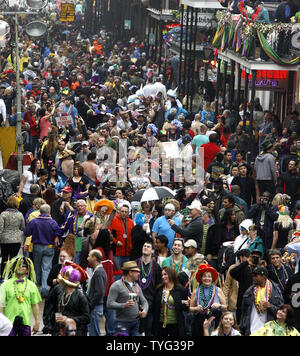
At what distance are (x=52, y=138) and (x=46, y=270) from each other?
577cm

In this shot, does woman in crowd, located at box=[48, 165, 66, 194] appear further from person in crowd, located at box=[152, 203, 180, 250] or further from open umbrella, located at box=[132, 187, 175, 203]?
person in crowd, located at box=[152, 203, 180, 250]

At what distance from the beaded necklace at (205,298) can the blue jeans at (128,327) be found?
716mm

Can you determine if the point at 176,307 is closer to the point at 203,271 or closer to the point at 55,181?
the point at 203,271

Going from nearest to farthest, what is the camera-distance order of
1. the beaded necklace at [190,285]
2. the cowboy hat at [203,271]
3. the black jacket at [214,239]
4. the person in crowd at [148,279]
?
the cowboy hat at [203,271]
the person in crowd at [148,279]
the beaded necklace at [190,285]
the black jacket at [214,239]

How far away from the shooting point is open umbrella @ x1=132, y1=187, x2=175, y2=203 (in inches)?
634

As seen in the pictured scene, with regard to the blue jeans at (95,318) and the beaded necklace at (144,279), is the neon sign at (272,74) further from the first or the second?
the blue jeans at (95,318)

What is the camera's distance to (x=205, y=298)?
39.3ft

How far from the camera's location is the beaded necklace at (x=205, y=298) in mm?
11961

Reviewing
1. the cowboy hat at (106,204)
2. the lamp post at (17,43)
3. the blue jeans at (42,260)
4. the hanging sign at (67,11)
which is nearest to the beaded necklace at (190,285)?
the cowboy hat at (106,204)

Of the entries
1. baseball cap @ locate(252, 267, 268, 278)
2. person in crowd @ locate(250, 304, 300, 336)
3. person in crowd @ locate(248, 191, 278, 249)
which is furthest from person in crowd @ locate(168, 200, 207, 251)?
person in crowd @ locate(250, 304, 300, 336)

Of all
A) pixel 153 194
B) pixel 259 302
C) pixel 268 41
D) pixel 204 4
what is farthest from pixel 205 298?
pixel 204 4

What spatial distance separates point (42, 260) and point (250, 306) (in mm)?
4356

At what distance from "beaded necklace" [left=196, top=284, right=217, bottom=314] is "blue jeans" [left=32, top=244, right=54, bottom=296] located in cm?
369

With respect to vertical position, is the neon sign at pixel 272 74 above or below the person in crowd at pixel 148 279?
above
